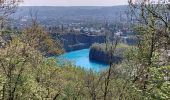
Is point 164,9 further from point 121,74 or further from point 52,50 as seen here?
point 52,50

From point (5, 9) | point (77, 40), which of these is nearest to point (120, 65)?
point (5, 9)

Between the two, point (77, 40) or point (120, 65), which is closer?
point (120, 65)

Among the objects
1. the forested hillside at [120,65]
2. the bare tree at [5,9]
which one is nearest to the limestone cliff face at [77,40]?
the forested hillside at [120,65]

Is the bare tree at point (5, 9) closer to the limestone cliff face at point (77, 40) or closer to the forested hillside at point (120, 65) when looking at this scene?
the forested hillside at point (120, 65)

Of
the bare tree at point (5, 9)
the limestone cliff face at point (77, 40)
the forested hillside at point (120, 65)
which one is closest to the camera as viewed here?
the forested hillside at point (120, 65)

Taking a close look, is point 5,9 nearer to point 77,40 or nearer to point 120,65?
point 120,65

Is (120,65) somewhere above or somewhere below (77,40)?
above

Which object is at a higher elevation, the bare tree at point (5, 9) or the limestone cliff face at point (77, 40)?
the bare tree at point (5, 9)

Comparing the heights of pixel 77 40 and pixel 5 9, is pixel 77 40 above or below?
below

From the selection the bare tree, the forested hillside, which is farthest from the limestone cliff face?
the bare tree

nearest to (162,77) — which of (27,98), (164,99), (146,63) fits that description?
(164,99)

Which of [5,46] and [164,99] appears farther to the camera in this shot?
[5,46]
